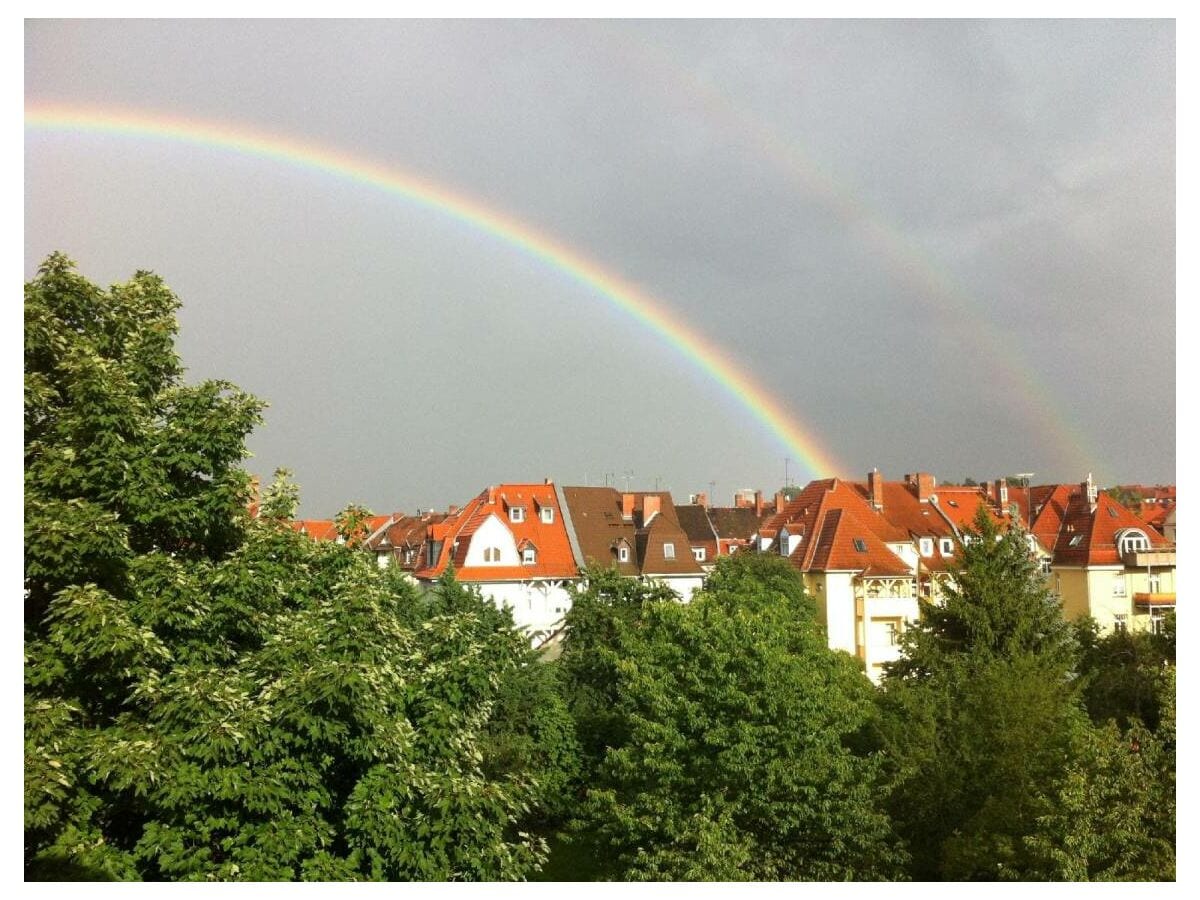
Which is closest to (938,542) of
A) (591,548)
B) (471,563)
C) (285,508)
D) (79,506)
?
(591,548)

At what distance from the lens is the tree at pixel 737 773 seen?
41.9ft

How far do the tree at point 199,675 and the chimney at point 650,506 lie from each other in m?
30.8

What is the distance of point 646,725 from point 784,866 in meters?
2.53

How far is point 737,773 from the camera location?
42.8 feet

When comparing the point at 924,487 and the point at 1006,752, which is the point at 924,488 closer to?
the point at 924,487

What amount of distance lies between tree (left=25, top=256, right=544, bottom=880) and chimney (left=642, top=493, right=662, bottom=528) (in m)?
30.8

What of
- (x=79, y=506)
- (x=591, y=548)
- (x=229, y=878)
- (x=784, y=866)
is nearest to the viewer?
(x=229, y=878)

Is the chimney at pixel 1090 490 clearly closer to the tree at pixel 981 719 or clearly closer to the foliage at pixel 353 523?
the tree at pixel 981 719

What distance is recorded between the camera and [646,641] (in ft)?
54.6

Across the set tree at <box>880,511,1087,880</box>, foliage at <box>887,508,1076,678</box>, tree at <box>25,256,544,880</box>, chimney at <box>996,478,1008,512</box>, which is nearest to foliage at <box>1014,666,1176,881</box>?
tree at <box>880,511,1087,880</box>

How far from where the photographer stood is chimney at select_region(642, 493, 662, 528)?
40.5 meters

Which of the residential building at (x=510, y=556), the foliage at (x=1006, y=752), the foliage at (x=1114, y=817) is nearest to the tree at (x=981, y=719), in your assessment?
the foliage at (x=1006, y=752)

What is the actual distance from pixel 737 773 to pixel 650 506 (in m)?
27.8

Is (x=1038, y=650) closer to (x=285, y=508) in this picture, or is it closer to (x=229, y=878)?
(x=285, y=508)
